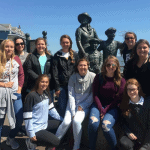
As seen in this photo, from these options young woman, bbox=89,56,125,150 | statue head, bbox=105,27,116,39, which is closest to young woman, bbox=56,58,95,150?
young woman, bbox=89,56,125,150

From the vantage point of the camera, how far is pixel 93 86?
108 inches

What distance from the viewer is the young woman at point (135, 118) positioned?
2.19 meters

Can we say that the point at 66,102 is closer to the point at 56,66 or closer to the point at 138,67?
the point at 56,66

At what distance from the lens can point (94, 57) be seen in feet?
13.5

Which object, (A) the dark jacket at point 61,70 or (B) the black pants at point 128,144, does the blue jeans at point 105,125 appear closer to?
(B) the black pants at point 128,144

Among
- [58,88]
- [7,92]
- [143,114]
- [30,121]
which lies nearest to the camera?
[143,114]

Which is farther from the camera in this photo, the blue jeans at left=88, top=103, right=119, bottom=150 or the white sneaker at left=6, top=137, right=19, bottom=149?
the white sneaker at left=6, top=137, right=19, bottom=149

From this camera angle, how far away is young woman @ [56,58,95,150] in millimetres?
2623

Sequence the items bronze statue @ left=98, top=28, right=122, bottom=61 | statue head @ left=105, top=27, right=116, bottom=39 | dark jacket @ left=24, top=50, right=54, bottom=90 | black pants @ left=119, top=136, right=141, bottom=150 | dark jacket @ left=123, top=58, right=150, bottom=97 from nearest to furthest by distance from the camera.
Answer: black pants @ left=119, top=136, right=141, bottom=150, dark jacket @ left=123, top=58, right=150, bottom=97, dark jacket @ left=24, top=50, right=54, bottom=90, statue head @ left=105, top=27, right=116, bottom=39, bronze statue @ left=98, top=28, right=122, bottom=61

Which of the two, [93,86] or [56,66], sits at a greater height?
[56,66]

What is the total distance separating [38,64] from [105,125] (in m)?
1.70

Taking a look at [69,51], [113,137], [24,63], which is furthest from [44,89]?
[113,137]

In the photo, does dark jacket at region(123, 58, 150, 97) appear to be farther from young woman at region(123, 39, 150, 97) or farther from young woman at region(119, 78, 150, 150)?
young woman at region(119, 78, 150, 150)

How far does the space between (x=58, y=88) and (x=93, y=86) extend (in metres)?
0.71
